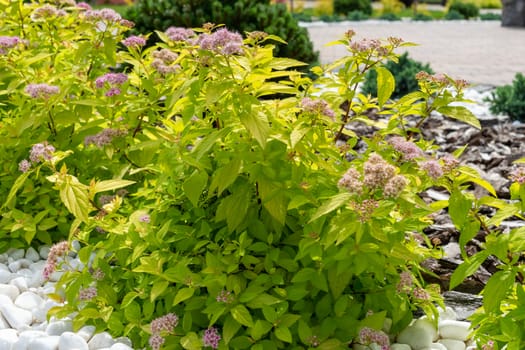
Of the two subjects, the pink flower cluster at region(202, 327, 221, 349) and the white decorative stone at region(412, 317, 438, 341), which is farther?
the white decorative stone at region(412, 317, 438, 341)

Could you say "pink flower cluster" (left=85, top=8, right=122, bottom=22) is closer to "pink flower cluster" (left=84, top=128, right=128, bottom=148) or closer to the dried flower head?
"pink flower cluster" (left=84, top=128, right=128, bottom=148)

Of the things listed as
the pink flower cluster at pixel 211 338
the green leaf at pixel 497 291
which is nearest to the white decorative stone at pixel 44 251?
the pink flower cluster at pixel 211 338

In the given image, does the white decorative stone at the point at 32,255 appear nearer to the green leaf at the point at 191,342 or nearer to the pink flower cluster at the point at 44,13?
the pink flower cluster at the point at 44,13

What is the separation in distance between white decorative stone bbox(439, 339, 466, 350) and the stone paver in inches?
194

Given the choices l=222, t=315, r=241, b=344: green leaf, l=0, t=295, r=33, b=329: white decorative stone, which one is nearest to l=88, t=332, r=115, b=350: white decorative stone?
l=0, t=295, r=33, b=329: white decorative stone

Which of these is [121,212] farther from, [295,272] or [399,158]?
[399,158]

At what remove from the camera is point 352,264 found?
2002mm

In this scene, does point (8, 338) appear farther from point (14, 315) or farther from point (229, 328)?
point (229, 328)

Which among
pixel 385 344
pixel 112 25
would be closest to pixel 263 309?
pixel 385 344

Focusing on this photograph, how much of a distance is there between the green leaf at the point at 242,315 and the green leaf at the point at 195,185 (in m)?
0.39

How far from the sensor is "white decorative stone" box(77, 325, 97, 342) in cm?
230

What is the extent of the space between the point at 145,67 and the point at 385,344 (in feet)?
5.18

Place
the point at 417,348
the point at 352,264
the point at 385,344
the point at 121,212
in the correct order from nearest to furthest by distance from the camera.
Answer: the point at 352,264 < the point at 385,344 < the point at 417,348 < the point at 121,212

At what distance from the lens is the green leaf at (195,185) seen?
2172mm
